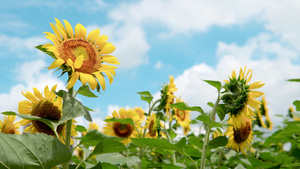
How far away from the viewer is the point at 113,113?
369 cm

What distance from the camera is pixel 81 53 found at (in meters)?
1.82

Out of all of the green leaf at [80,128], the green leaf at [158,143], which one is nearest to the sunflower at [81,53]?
the green leaf at [158,143]

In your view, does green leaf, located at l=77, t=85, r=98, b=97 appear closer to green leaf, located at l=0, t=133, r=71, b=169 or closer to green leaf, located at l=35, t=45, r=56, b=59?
green leaf, located at l=35, t=45, r=56, b=59

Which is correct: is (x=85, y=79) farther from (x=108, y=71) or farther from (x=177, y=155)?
(x=177, y=155)

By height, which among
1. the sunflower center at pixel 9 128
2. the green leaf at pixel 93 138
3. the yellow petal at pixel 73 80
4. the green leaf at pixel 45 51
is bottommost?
the green leaf at pixel 93 138

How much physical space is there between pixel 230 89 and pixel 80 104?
130 cm

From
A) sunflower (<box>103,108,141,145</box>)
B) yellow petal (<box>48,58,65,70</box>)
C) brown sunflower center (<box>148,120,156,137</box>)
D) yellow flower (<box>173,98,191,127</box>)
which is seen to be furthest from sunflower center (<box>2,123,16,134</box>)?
yellow flower (<box>173,98,191,127</box>)

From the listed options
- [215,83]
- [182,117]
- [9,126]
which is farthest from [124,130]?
[215,83]

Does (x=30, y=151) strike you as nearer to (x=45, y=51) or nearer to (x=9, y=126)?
(x=45, y=51)

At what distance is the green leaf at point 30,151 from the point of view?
132cm

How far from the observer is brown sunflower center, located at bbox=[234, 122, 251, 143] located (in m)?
2.84

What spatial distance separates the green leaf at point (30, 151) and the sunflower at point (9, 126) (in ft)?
5.17

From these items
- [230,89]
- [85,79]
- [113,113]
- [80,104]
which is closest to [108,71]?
[85,79]

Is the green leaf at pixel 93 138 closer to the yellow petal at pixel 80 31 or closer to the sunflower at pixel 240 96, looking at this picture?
the yellow petal at pixel 80 31
